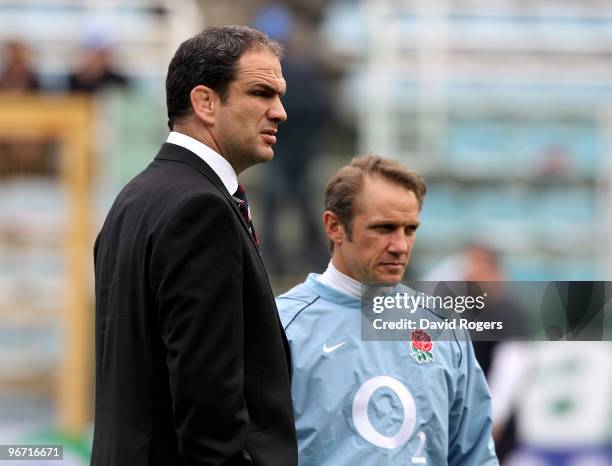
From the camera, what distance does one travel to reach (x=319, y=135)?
8.33 m

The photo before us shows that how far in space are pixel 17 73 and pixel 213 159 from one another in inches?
230

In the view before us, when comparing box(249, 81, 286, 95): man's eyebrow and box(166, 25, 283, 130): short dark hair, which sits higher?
box(166, 25, 283, 130): short dark hair

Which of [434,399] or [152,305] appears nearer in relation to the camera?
[152,305]

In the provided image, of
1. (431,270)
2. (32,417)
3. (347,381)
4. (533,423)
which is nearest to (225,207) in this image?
(347,381)

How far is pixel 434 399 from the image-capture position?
104 inches

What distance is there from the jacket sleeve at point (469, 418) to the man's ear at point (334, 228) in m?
0.39

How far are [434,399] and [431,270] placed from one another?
5.23 meters

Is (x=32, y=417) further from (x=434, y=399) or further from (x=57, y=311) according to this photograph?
(x=434, y=399)

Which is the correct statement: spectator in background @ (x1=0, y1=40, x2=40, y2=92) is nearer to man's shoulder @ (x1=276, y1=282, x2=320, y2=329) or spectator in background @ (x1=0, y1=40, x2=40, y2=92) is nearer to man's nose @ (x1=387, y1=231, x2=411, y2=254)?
man's shoulder @ (x1=276, y1=282, x2=320, y2=329)

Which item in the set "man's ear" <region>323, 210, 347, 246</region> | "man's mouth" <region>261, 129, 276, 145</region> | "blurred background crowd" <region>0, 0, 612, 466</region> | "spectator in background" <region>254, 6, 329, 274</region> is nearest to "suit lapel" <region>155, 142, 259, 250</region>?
"man's mouth" <region>261, 129, 276, 145</region>

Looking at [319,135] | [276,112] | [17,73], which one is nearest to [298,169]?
[319,135]

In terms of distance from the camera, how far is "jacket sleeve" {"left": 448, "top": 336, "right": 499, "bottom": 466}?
106 inches

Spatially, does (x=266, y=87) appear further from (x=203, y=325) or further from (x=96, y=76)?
(x=96, y=76)

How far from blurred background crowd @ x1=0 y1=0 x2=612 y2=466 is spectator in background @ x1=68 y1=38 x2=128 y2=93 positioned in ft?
0.04
